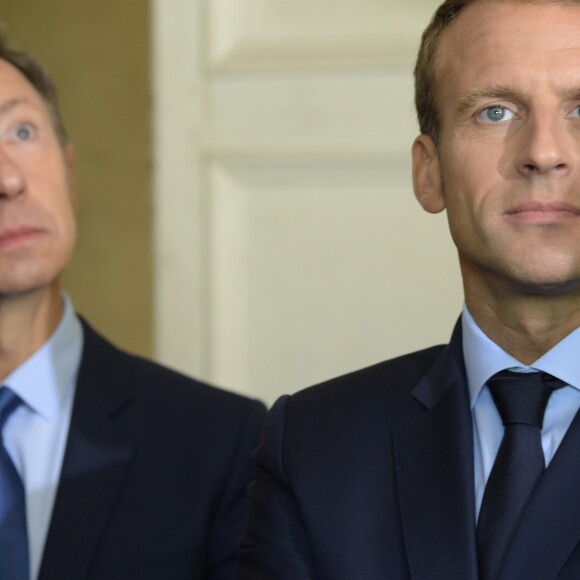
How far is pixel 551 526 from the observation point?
1.24 metres

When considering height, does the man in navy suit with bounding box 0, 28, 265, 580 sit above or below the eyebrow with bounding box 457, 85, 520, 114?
below

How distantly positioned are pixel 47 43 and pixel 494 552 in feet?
5.25

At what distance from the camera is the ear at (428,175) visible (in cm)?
147

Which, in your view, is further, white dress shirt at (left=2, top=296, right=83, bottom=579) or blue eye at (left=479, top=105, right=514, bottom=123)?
white dress shirt at (left=2, top=296, right=83, bottom=579)

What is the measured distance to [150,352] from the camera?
2510 millimetres

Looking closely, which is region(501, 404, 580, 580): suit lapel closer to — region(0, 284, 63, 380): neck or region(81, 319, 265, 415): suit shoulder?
region(81, 319, 265, 415): suit shoulder

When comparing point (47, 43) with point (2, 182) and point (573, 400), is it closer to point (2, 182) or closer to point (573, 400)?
point (2, 182)

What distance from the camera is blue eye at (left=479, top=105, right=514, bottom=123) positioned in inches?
52.5

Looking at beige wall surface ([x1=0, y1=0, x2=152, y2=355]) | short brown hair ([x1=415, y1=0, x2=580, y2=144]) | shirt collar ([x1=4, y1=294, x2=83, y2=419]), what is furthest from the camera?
beige wall surface ([x1=0, y1=0, x2=152, y2=355])

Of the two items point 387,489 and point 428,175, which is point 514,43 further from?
point 387,489

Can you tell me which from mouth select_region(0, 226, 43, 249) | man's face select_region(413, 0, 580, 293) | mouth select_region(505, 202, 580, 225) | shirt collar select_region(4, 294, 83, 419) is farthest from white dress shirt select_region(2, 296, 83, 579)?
mouth select_region(505, 202, 580, 225)

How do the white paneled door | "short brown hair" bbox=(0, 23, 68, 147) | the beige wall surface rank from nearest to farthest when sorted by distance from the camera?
1. "short brown hair" bbox=(0, 23, 68, 147)
2. the white paneled door
3. the beige wall surface

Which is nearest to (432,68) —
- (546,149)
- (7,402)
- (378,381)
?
(546,149)

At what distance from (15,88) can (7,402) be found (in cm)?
42
